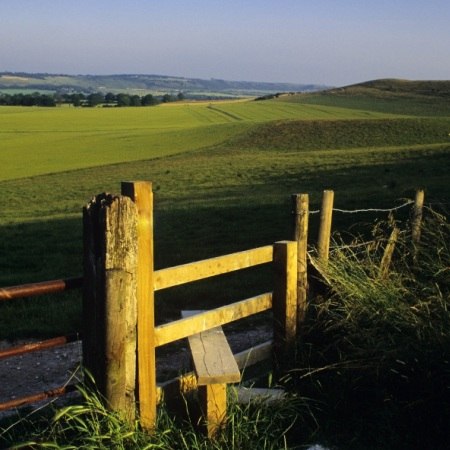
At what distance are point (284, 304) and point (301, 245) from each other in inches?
19.6

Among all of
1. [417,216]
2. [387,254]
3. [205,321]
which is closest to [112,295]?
[205,321]

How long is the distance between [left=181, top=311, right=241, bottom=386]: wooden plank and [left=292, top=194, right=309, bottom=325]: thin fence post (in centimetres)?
78

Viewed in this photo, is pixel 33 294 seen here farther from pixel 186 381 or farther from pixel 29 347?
pixel 186 381

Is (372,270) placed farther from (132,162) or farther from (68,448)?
(132,162)

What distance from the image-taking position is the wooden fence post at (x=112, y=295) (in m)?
3.86

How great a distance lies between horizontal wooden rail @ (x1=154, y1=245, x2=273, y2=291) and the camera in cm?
447

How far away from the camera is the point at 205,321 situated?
4848 millimetres

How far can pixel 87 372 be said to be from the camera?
4082mm

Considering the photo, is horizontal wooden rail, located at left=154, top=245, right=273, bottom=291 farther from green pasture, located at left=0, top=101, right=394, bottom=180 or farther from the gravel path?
green pasture, located at left=0, top=101, right=394, bottom=180

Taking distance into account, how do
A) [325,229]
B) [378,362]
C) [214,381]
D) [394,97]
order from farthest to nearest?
[394,97] < [325,229] < [378,362] < [214,381]

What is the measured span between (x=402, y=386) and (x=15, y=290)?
8.95 feet

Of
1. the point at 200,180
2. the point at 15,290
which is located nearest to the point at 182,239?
the point at 15,290

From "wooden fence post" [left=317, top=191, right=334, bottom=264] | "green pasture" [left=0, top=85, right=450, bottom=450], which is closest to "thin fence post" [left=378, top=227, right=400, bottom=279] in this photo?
"green pasture" [left=0, top=85, right=450, bottom=450]

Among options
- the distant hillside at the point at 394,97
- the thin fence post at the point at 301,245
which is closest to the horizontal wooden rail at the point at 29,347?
the thin fence post at the point at 301,245
